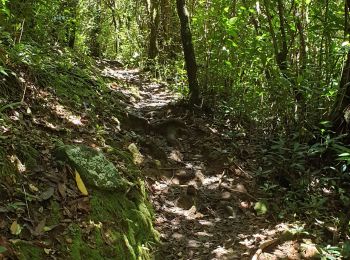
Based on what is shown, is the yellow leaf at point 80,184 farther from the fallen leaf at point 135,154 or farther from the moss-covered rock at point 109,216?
the fallen leaf at point 135,154

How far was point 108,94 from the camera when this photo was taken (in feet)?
25.8

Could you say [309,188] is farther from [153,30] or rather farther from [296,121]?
[153,30]

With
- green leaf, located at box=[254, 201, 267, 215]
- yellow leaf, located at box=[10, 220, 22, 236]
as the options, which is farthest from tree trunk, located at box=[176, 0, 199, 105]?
yellow leaf, located at box=[10, 220, 22, 236]

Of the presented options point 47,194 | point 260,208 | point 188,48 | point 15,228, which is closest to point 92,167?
point 47,194

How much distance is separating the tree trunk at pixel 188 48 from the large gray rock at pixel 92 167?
3918 mm

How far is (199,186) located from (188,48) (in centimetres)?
328

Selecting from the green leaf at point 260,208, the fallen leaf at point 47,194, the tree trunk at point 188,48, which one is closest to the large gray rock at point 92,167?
the fallen leaf at point 47,194

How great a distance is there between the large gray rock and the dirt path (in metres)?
0.84

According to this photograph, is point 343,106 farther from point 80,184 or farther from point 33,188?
point 33,188

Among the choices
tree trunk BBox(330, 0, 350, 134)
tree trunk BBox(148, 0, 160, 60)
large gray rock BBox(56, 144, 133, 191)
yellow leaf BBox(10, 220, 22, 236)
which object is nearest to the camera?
yellow leaf BBox(10, 220, 22, 236)

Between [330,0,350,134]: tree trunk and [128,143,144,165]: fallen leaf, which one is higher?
Answer: [330,0,350,134]: tree trunk

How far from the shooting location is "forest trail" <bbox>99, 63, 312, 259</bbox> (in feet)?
15.3

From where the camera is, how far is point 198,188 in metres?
5.97

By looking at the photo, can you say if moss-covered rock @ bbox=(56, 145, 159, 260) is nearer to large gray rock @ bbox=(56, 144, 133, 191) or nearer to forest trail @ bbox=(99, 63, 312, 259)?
large gray rock @ bbox=(56, 144, 133, 191)
